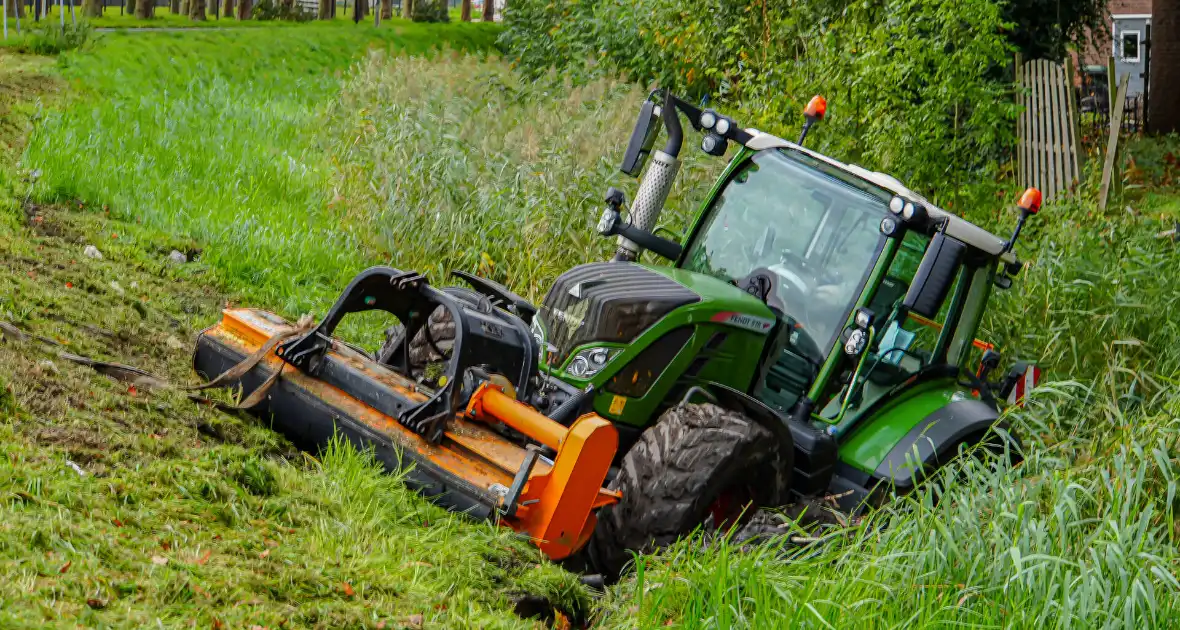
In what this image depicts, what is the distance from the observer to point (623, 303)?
5172 millimetres

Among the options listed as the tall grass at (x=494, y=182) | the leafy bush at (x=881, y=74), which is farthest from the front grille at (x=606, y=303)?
the leafy bush at (x=881, y=74)

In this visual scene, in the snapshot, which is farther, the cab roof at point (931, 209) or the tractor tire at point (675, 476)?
the cab roof at point (931, 209)

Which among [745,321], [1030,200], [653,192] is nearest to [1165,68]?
[1030,200]

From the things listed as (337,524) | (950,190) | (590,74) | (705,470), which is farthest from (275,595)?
(590,74)

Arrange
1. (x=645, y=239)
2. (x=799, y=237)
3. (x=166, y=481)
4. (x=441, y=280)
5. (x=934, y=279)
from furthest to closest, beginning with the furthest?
(x=441, y=280) → (x=645, y=239) → (x=799, y=237) → (x=934, y=279) → (x=166, y=481)

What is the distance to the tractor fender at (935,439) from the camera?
5.49m

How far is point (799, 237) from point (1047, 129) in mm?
6128

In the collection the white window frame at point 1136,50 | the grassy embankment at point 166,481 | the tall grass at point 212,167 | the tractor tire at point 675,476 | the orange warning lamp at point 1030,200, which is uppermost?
the white window frame at point 1136,50

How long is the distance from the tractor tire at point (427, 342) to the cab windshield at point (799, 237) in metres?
1.25

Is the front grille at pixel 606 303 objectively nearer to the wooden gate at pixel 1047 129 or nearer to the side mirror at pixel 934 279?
the side mirror at pixel 934 279

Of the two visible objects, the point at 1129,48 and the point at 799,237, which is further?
the point at 1129,48

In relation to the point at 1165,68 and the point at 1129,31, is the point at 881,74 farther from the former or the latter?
the point at 1129,31

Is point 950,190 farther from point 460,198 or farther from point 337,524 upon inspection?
point 337,524

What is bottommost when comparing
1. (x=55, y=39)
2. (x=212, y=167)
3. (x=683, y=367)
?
(x=55, y=39)
